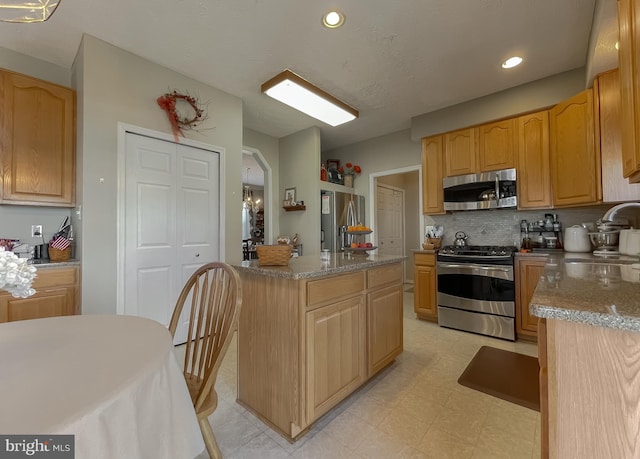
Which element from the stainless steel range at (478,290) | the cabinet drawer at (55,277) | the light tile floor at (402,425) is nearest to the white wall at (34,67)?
the cabinet drawer at (55,277)

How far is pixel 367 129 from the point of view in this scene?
14.4ft

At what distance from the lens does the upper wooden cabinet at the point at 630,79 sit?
110 cm

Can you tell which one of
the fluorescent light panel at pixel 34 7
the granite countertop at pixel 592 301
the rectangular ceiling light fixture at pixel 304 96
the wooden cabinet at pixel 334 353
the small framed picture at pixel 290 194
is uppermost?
the rectangular ceiling light fixture at pixel 304 96

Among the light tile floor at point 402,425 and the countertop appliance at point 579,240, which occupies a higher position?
the countertop appliance at point 579,240

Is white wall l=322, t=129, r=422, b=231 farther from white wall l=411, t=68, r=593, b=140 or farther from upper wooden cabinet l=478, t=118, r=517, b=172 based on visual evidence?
upper wooden cabinet l=478, t=118, r=517, b=172

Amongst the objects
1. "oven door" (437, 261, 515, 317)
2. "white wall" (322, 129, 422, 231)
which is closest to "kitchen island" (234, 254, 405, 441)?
"oven door" (437, 261, 515, 317)

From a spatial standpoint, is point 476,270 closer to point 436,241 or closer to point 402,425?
point 436,241

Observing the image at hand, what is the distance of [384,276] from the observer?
85.4 inches

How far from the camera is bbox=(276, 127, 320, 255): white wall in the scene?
418cm

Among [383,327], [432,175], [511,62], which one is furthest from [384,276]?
[511,62]

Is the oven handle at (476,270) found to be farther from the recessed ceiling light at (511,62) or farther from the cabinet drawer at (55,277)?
the cabinet drawer at (55,277)

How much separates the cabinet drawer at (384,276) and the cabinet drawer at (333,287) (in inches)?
4.7

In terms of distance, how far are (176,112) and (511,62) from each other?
10.9ft

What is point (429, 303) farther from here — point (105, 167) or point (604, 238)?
point (105, 167)
